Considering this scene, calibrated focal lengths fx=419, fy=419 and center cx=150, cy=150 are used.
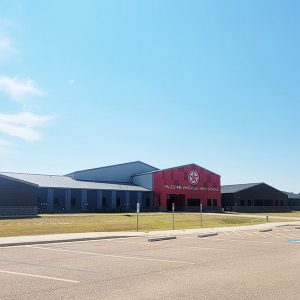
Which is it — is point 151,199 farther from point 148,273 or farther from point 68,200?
point 148,273

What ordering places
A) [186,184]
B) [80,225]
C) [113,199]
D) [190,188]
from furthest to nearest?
[190,188] → [186,184] → [113,199] → [80,225]

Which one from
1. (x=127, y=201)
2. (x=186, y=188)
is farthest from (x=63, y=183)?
(x=186, y=188)

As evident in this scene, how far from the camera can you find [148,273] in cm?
1162

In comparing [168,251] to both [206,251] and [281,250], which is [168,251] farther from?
[281,250]

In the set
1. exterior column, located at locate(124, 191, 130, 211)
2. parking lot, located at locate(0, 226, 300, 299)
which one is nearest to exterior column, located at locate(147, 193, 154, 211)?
exterior column, located at locate(124, 191, 130, 211)

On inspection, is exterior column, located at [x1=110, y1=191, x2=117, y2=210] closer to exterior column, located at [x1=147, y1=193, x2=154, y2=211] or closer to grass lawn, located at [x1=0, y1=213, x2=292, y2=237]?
exterior column, located at [x1=147, y1=193, x2=154, y2=211]

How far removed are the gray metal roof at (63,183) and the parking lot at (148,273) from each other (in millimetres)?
49747

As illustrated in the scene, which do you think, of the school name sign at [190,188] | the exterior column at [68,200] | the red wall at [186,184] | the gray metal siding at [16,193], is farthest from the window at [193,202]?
the gray metal siding at [16,193]

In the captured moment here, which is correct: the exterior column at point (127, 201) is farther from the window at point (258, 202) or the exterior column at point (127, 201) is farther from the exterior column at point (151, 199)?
the window at point (258, 202)

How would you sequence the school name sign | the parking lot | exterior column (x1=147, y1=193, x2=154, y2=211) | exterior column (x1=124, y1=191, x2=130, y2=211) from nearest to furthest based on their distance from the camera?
1. the parking lot
2. exterior column (x1=124, y1=191, x2=130, y2=211)
3. exterior column (x1=147, y1=193, x2=154, y2=211)
4. the school name sign

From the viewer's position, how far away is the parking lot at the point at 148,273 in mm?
9062

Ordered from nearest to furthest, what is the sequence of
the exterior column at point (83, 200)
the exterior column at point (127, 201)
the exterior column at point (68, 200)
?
the exterior column at point (68, 200)
the exterior column at point (83, 200)
the exterior column at point (127, 201)

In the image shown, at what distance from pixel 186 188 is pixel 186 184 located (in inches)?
31.7

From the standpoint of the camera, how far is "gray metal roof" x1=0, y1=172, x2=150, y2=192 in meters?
66.4
